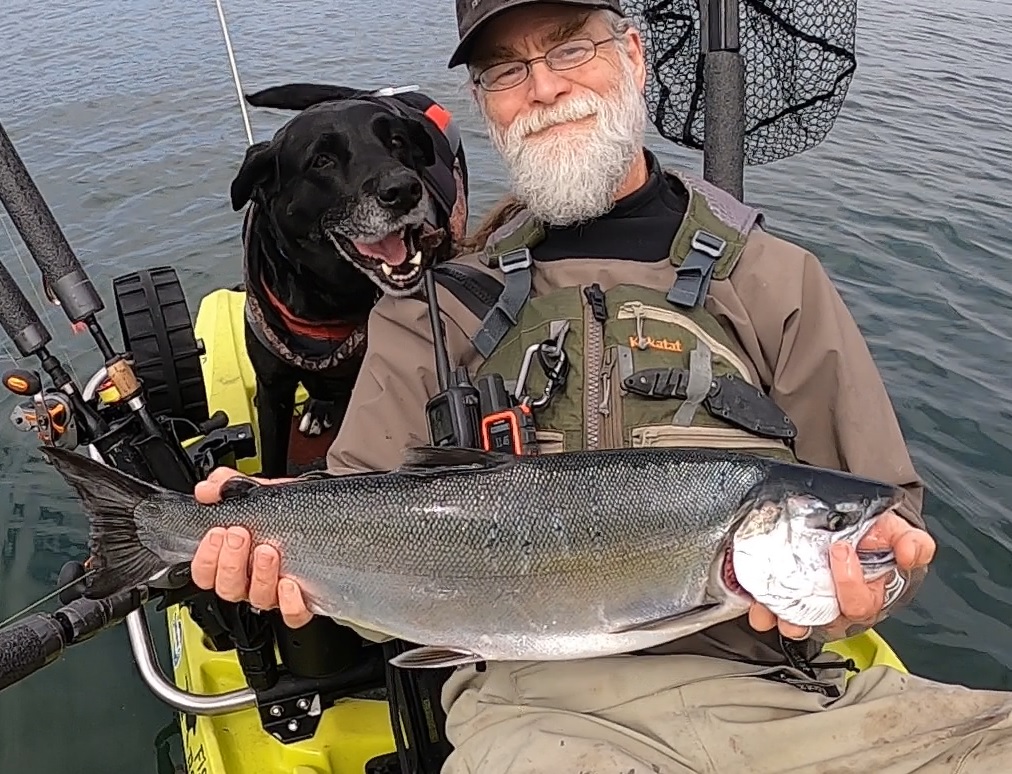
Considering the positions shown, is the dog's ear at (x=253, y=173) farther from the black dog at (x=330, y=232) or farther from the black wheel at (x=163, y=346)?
the black wheel at (x=163, y=346)

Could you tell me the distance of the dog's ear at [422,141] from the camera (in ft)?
14.6

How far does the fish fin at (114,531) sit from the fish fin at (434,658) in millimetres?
731

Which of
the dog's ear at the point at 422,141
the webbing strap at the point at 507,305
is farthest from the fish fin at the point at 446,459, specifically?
the dog's ear at the point at 422,141

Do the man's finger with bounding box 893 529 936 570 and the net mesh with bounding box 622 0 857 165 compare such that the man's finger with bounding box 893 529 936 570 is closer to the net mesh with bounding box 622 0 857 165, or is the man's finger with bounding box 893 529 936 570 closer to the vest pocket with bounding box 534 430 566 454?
the vest pocket with bounding box 534 430 566 454

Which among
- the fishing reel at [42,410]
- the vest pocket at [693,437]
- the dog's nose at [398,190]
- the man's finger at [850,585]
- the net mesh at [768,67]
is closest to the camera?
the man's finger at [850,585]

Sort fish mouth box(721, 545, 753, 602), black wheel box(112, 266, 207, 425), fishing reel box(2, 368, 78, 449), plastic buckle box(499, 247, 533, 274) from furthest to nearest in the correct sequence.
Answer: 1. black wheel box(112, 266, 207, 425)
2. fishing reel box(2, 368, 78, 449)
3. plastic buckle box(499, 247, 533, 274)
4. fish mouth box(721, 545, 753, 602)

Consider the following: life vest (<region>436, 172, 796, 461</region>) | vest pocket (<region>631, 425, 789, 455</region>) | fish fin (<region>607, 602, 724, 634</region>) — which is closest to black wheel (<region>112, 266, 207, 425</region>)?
life vest (<region>436, 172, 796, 461</region>)

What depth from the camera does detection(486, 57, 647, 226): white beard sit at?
10.5 feet

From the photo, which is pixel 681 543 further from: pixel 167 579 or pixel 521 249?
pixel 167 579

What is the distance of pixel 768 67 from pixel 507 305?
2.35 meters

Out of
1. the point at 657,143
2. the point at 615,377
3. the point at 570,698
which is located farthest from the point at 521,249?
the point at 657,143

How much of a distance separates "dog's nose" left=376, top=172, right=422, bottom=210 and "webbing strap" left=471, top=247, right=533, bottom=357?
3.54ft

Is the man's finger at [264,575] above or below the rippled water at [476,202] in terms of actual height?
above

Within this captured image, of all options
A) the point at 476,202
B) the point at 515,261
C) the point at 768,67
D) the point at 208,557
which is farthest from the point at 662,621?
the point at 476,202
